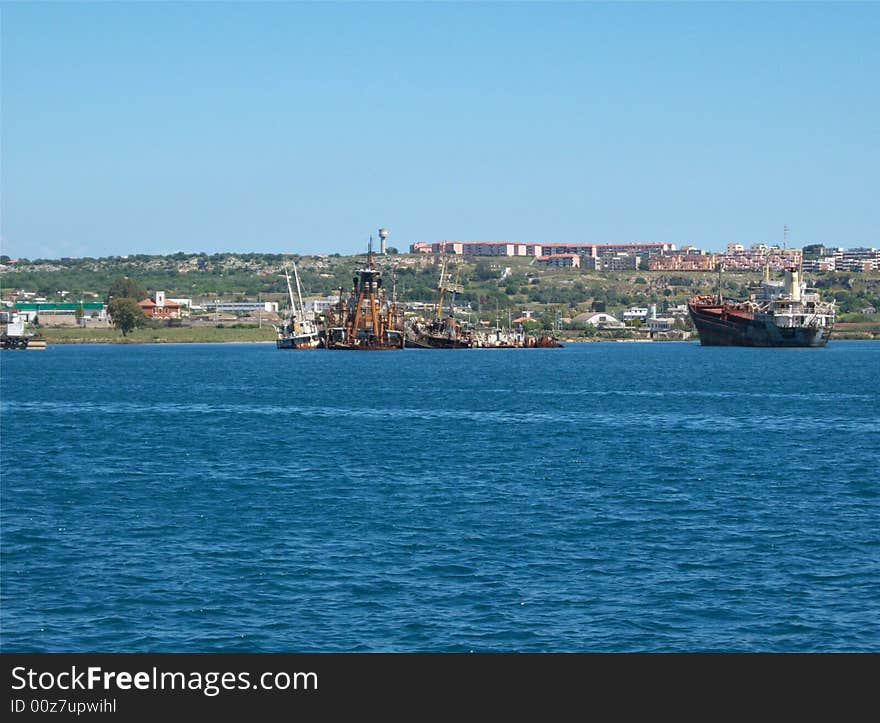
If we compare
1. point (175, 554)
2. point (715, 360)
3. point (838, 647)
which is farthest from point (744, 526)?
point (715, 360)

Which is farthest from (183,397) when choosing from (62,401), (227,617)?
(227,617)

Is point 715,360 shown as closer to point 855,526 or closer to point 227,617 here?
point 855,526

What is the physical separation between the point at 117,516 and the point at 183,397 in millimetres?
59671

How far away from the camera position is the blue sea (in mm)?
27562

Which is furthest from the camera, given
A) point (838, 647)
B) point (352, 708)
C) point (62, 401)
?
point (62, 401)

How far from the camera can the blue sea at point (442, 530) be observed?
27.6 metres

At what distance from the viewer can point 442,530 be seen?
3788 cm

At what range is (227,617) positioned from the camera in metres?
28.3

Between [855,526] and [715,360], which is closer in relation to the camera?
[855,526]

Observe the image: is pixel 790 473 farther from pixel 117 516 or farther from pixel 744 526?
pixel 117 516

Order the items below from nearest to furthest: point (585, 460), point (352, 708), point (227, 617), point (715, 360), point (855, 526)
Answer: point (352, 708) → point (227, 617) → point (855, 526) → point (585, 460) → point (715, 360)

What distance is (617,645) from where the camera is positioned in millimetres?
26203

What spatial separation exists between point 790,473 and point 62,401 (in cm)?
6209

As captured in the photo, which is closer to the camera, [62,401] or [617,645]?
[617,645]
